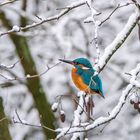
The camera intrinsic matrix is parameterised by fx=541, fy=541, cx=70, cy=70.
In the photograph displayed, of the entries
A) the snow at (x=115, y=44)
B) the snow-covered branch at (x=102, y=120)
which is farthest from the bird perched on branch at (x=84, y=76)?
the snow-covered branch at (x=102, y=120)

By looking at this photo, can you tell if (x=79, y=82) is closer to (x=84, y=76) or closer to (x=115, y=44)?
(x=84, y=76)

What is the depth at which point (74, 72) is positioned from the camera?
408cm

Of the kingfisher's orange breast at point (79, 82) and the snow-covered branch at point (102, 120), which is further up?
the kingfisher's orange breast at point (79, 82)

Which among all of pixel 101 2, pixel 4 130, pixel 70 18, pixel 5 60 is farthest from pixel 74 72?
pixel 5 60

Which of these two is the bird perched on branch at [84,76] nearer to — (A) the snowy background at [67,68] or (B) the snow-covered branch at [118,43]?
(B) the snow-covered branch at [118,43]

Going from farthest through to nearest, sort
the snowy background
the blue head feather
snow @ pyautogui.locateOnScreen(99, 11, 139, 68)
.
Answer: the snowy background < the blue head feather < snow @ pyautogui.locateOnScreen(99, 11, 139, 68)

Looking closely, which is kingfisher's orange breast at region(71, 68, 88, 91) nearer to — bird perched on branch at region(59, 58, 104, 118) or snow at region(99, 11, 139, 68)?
bird perched on branch at region(59, 58, 104, 118)

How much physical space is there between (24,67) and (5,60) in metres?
1.11

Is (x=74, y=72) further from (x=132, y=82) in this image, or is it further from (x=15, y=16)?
(x=15, y=16)

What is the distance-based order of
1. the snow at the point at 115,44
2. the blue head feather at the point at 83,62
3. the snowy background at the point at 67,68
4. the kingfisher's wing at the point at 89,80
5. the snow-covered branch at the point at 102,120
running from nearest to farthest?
the snow-covered branch at the point at 102,120, the snow at the point at 115,44, the kingfisher's wing at the point at 89,80, the blue head feather at the point at 83,62, the snowy background at the point at 67,68

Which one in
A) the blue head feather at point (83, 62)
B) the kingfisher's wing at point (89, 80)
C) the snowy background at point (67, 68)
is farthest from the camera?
the snowy background at point (67, 68)

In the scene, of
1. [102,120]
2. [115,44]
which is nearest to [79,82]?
[115,44]

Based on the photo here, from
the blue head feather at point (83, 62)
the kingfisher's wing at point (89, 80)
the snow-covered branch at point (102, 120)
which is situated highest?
the blue head feather at point (83, 62)

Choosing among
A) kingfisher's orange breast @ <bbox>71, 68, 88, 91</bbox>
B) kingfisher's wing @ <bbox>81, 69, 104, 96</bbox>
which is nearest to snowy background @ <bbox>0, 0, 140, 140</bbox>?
kingfisher's orange breast @ <bbox>71, 68, 88, 91</bbox>
